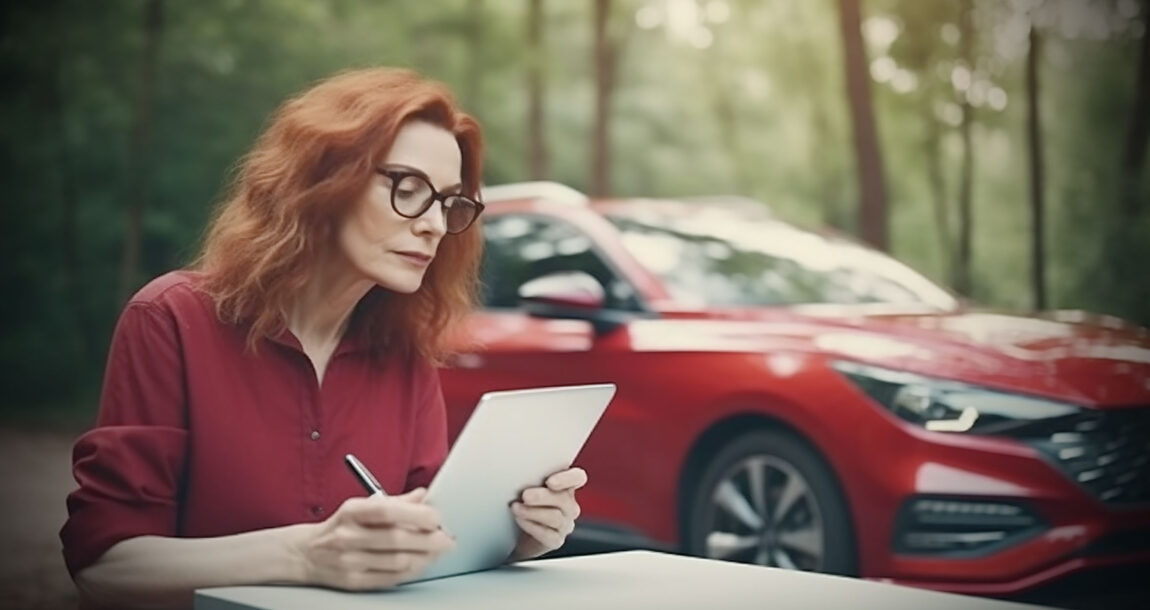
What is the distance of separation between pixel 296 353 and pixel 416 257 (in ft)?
0.51

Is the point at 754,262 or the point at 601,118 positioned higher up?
the point at 601,118

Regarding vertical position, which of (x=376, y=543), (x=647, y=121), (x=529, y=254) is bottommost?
(x=376, y=543)

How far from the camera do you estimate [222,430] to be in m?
1.67

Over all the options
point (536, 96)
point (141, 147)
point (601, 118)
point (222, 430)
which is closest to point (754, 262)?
point (601, 118)

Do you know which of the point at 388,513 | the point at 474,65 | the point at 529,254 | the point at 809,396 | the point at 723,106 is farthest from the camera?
the point at 474,65

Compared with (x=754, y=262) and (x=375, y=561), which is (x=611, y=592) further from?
(x=754, y=262)

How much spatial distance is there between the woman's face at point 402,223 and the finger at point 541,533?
11.4 inches

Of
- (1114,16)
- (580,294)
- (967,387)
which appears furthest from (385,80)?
(1114,16)

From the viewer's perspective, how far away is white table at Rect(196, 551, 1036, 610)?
138 cm

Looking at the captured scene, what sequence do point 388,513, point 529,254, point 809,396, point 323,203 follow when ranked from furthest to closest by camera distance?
1. point 529,254
2. point 809,396
3. point 323,203
4. point 388,513

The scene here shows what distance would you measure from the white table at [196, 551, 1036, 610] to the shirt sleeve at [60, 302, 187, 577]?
22cm

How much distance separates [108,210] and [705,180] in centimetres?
216

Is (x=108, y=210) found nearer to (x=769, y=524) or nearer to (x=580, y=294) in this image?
(x=580, y=294)

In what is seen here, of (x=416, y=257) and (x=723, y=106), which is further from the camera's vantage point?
(x=723, y=106)
